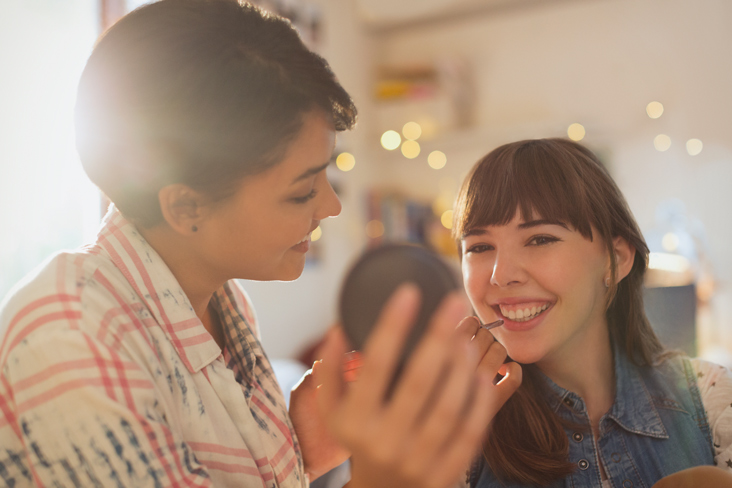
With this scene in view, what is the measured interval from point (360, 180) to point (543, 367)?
2.12 meters

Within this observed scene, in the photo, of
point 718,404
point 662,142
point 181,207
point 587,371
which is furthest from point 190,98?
point 662,142

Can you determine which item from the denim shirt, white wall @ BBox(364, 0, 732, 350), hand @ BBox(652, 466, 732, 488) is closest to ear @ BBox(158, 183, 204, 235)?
the denim shirt

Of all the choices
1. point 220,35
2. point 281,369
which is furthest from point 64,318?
point 281,369

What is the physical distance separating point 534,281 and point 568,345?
0.44 ft

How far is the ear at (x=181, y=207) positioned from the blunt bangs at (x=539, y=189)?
389mm

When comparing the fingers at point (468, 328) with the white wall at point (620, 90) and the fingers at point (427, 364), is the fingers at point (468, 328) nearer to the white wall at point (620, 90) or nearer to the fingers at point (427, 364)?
the fingers at point (427, 364)

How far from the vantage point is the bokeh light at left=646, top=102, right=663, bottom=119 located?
2430 mm

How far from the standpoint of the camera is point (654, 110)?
244 centimetres

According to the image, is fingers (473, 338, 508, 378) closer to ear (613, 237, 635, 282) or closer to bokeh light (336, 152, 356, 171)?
ear (613, 237, 635, 282)

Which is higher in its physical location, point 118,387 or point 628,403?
point 118,387

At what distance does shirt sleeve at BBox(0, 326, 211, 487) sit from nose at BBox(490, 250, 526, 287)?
1.51ft

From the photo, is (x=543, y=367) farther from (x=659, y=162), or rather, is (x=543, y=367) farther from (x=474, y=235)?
(x=659, y=162)

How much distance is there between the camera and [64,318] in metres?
0.54

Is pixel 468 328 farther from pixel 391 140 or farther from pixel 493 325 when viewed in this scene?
pixel 391 140
